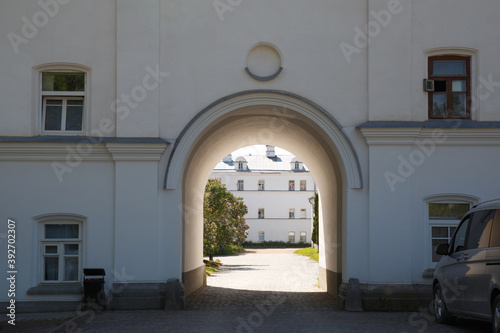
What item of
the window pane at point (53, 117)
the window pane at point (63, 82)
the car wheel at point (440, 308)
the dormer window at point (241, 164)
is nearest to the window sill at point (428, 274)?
the car wheel at point (440, 308)

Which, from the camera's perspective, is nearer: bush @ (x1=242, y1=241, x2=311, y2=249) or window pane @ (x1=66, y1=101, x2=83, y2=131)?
window pane @ (x1=66, y1=101, x2=83, y2=131)

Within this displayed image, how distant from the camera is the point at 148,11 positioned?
15.4 m

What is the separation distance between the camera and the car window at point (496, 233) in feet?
33.3

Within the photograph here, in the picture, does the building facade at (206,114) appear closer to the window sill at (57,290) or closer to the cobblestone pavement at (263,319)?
the window sill at (57,290)

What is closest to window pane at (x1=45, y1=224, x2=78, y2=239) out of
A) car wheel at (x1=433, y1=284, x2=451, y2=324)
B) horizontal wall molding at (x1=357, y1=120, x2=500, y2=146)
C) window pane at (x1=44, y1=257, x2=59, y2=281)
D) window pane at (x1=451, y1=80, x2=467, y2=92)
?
window pane at (x1=44, y1=257, x2=59, y2=281)

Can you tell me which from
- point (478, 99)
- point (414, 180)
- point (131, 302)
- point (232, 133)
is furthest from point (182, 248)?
point (478, 99)

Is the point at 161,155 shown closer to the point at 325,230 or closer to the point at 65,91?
the point at 65,91

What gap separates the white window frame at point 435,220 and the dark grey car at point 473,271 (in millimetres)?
2536

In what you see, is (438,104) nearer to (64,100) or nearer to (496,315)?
(496,315)

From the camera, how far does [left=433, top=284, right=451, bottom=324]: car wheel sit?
12.1 metres

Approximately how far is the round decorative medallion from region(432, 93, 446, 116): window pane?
3.82 meters

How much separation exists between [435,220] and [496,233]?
505cm

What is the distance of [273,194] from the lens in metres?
88.2

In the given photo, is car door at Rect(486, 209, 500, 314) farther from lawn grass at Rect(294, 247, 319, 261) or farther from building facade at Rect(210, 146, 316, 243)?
building facade at Rect(210, 146, 316, 243)
